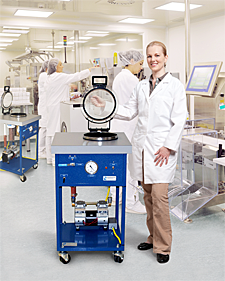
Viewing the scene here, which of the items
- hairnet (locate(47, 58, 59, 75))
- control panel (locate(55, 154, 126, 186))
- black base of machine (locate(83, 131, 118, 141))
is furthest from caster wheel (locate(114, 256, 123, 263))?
hairnet (locate(47, 58, 59, 75))

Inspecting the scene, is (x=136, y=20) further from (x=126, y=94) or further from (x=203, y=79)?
(x=126, y=94)

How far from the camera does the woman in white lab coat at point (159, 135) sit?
7.09 feet

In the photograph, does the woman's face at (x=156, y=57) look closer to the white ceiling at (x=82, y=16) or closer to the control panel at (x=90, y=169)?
the control panel at (x=90, y=169)

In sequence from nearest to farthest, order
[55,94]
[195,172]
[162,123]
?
[162,123] → [195,172] → [55,94]

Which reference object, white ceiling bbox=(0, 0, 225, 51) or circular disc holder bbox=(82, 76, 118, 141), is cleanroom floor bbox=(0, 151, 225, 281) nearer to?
circular disc holder bbox=(82, 76, 118, 141)

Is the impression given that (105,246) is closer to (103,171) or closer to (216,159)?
(103,171)

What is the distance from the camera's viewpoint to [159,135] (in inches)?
86.2

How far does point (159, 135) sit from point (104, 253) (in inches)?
38.1

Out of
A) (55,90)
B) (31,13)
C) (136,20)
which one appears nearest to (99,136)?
(55,90)

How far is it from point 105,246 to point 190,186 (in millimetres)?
1213

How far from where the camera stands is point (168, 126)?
2201 millimetres

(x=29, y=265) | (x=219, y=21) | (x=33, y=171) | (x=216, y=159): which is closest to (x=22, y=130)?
→ (x=33, y=171)

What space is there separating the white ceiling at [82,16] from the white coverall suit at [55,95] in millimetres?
1698

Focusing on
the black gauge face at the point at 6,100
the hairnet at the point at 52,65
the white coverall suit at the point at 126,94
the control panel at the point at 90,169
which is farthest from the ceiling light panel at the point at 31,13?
the control panel at the point at 90,169
